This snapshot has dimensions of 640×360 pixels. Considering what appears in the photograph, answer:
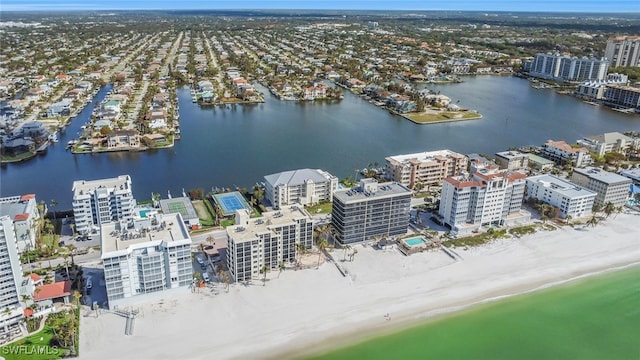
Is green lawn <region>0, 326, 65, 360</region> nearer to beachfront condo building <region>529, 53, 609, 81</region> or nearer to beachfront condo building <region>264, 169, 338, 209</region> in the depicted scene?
beachfront condo building <region>264, 169, 338, 209</region>

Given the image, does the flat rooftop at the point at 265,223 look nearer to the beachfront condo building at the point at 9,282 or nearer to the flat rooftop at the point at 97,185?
the flat rooftop at the point at 97,185

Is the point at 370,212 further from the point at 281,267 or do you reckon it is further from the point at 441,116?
the point at 441,116

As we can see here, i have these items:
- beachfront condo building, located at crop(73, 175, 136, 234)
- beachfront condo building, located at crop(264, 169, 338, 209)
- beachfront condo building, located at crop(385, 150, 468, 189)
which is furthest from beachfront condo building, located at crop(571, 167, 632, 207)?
beachfront condo building, located at crop(73, 175, 136, 234)

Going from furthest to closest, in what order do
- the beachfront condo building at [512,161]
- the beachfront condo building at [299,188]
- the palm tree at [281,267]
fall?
the beachfront condo building at [512,161] < the beachfront condo building at [299,188] < the palm tree at [281,267]

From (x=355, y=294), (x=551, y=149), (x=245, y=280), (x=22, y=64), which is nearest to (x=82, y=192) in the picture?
(x=245, y=280)

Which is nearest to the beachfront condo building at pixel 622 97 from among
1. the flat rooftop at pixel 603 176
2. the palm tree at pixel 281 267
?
the flat rooftop at pixel 603 176

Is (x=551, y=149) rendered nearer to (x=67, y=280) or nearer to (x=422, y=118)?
(x=422, y=118)
